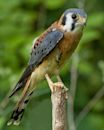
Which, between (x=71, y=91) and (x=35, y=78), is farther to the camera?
(x=71, y=91)

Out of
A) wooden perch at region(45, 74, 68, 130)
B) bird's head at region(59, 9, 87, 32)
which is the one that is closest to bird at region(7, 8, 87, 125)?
bird's head at region(59, 9, 87, 32)

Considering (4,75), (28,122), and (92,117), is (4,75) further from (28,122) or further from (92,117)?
(92,117)

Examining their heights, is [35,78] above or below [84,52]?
below

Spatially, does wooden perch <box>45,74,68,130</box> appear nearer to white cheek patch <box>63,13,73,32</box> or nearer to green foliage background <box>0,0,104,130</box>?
white cheek patch <box>63,13,73,32</box>

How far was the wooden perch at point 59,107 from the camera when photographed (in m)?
4.14

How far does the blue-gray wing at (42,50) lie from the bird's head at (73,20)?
0.06 metres

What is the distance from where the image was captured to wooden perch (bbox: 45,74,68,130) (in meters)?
4.14

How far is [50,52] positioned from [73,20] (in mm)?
286

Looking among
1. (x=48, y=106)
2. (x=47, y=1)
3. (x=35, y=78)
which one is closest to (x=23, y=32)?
(x=47, y=1)

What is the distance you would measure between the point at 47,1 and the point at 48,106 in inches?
66.2

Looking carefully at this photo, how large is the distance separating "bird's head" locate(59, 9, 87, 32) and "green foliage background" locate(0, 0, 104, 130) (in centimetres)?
146

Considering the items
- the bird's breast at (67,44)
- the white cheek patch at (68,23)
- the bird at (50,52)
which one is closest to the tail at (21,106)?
the bird at (50,52)

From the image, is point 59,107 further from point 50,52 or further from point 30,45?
point 30,45

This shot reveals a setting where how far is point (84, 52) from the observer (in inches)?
283
